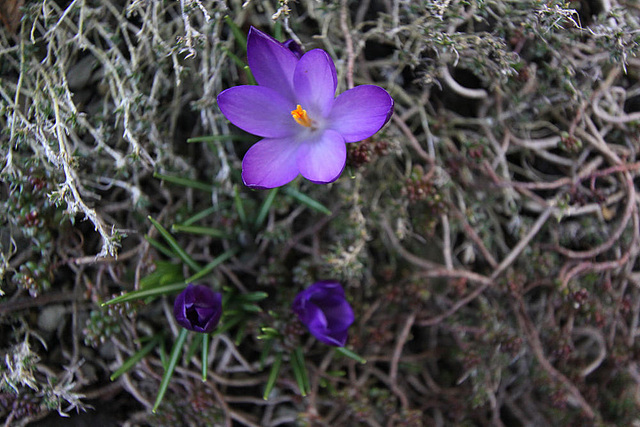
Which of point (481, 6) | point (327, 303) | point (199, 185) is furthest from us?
point (199, 185)

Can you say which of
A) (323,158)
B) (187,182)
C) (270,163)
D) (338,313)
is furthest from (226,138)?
(338,313)

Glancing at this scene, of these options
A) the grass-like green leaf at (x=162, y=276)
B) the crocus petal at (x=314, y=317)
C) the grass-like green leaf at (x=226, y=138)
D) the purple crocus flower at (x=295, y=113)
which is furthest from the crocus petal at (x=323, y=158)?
the grass-like green leaf at (x=162, y=276)

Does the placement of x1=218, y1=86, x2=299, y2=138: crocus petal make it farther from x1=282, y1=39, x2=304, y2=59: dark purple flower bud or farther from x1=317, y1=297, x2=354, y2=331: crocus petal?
x1=317, y1=297, x2=354, y2=331: crocus petal

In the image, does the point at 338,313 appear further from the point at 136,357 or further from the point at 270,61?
the point at 270,61

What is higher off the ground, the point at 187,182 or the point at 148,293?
the point at 187,182

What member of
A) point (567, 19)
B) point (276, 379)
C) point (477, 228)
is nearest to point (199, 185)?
point (276, 379)

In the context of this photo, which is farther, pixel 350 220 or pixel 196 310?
pixel 350 220

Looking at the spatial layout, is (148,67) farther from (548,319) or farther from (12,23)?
(548,319)

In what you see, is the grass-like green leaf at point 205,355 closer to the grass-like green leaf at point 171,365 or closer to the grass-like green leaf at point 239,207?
the grass-like green leaf at point 171,365
